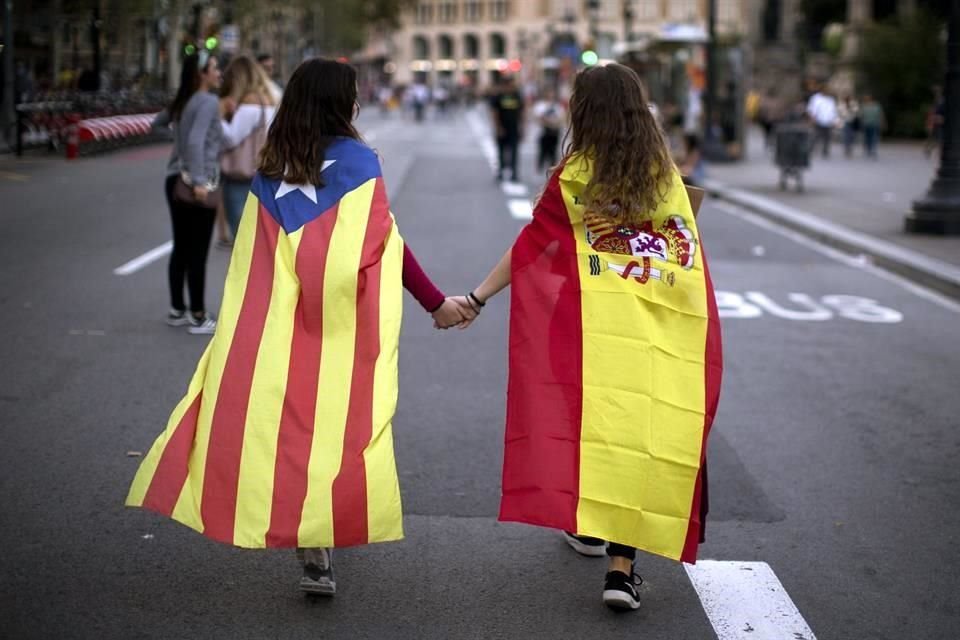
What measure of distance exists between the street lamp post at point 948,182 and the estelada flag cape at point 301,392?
12.6m

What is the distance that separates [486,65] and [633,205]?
6203 inches

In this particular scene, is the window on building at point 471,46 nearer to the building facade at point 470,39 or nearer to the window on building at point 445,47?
the building facade at point 470,39

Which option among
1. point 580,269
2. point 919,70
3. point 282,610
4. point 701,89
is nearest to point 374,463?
point 282,610

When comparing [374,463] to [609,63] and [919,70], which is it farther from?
[919,70]

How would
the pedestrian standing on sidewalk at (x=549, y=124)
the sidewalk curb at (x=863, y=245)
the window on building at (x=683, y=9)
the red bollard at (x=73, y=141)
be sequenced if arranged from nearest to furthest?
the sidewalk curb at (x=863, y=245) → the pedestrian standing on sidewalk at (x=549, y=124) → the red bollard at (x=73, y=141) → the window on building at (x=683, y=9)

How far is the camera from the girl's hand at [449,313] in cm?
483

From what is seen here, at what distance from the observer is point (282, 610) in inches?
172

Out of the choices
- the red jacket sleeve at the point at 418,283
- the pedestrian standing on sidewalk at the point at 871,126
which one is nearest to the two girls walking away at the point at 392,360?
the red jacket sleeve at the point at 418,283

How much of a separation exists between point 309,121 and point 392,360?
0.80 m

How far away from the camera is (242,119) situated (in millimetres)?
10477

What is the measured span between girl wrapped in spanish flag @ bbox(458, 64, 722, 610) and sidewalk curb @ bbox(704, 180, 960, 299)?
8.38 meters

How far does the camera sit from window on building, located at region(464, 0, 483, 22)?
158625 mm

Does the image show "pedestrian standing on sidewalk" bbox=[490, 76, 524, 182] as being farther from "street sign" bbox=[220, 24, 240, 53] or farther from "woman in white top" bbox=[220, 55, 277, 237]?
"street sign" bbox=[220, 24, 240, 53]

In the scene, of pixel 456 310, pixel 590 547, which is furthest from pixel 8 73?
pixel 590 547
